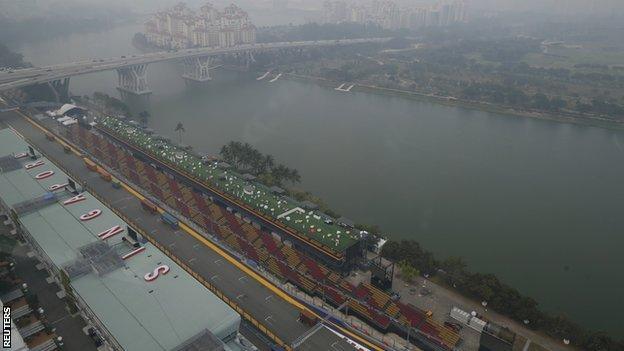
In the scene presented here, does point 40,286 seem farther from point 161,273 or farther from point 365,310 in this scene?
point 365,310

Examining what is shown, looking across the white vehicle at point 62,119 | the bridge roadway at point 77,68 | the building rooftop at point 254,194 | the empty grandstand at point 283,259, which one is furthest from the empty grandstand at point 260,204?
the bridge roadway at point 77,68

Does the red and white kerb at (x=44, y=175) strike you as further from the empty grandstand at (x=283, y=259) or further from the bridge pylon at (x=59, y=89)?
the bridge pylon at (x=59, y=89)

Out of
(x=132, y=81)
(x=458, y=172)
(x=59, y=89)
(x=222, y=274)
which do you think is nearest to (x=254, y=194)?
(x=222, y=274)

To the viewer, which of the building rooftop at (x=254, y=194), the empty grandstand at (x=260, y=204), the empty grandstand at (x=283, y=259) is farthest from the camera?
the building rooftop at (x=254, y=194)

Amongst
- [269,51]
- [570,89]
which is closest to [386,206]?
[570,89]

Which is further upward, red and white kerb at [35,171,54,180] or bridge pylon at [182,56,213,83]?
bridge pylon at [182,56,213,83]

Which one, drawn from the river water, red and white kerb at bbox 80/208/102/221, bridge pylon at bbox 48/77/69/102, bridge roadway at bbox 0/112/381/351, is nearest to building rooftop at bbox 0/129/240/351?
red and white kerb at bbox 80/208/102/221

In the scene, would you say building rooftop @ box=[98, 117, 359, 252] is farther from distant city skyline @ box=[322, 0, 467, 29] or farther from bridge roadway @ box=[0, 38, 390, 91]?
distant city skyline @ box=[322, 0, 467, 29]
